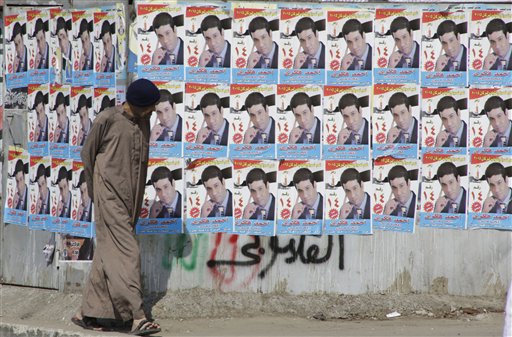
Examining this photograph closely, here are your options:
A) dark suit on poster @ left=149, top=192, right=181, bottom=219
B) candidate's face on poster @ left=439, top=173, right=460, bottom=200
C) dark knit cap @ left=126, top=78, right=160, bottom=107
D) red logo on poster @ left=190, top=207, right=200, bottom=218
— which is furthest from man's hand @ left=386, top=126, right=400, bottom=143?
dark knit cap @ left=126, top=78, right=160, bottom=107

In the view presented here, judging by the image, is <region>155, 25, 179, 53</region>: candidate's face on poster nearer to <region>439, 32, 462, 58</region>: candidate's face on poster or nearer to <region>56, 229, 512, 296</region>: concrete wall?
<region>56, 229, 512, 296</region>: concrete wall

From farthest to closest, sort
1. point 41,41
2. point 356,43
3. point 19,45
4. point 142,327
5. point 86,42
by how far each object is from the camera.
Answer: point 19,45
point 41,41
point 86,42
point 356,43
point 142,327

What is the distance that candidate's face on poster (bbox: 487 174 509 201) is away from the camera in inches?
307

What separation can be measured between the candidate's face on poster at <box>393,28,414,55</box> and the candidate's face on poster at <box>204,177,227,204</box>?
166 centimetres

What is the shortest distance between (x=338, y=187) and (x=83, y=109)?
2.04m

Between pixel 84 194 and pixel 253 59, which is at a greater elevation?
pixel 253 59

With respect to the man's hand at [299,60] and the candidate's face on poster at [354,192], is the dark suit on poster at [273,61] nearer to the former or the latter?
the man's hand at [299,60]

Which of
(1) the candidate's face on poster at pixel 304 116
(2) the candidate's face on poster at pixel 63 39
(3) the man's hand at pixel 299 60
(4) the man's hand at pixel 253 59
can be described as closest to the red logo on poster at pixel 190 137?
(4) the man's hand at pixel 253 59

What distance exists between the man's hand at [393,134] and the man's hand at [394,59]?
47cm

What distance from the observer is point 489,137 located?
7770mm

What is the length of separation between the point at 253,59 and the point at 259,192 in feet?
3.25

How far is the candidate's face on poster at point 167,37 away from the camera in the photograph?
7.66 meters

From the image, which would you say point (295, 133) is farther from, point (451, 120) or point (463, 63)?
point (463, 63)

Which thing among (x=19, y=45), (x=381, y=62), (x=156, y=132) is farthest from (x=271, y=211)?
(x=19, y=45)
